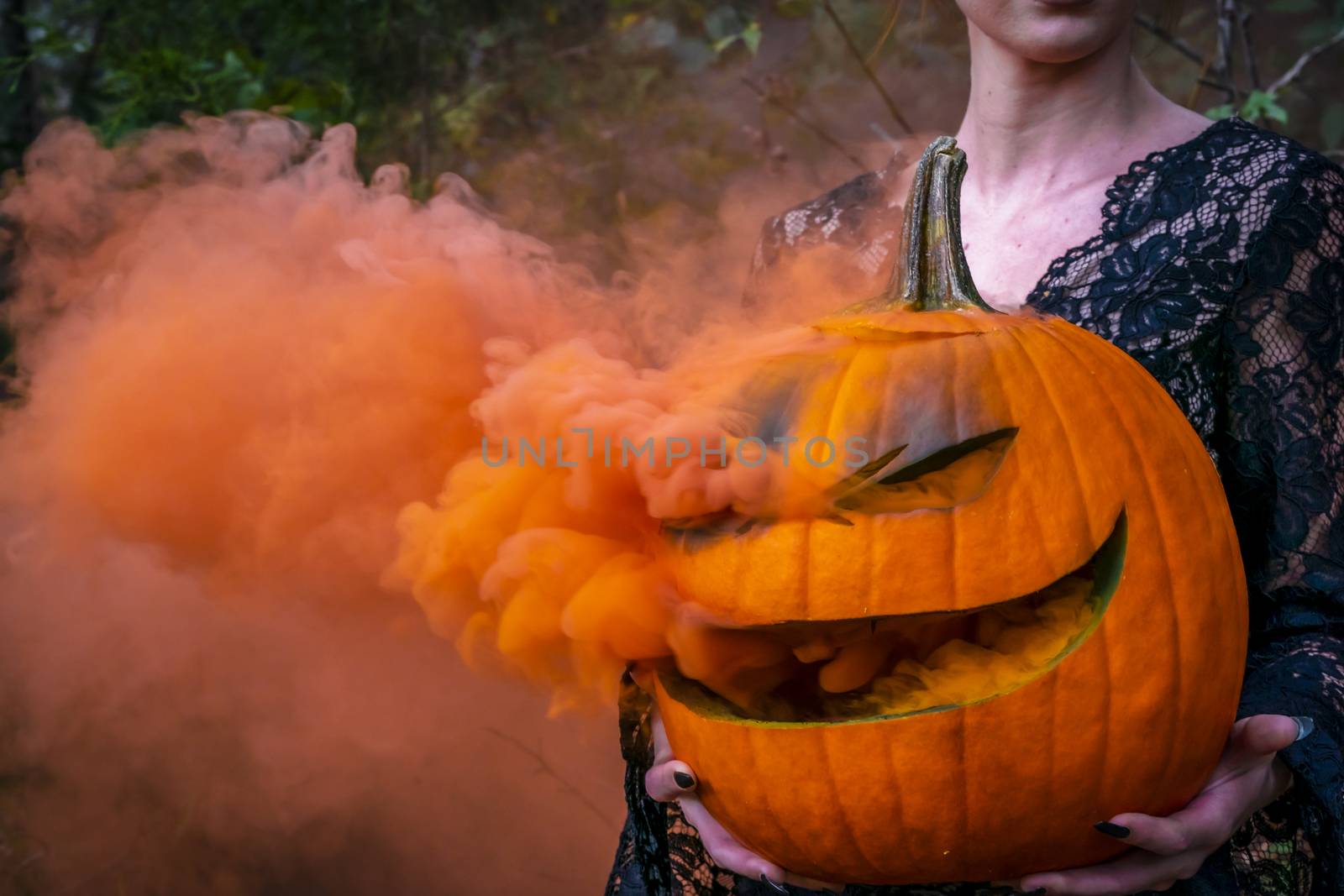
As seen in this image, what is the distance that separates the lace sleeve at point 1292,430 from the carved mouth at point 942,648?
0.26 meters

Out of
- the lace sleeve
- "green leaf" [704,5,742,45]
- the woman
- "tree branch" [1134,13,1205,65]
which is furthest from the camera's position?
"green leaf" [704,5,742,45]

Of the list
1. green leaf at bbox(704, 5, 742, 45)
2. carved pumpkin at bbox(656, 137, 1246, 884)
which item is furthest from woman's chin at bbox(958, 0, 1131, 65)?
green leaf at bbox(704, 5, 742, 45)

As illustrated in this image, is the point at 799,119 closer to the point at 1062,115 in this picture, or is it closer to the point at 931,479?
the point at 1062,115

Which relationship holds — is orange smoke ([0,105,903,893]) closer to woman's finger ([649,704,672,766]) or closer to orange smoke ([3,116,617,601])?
orange smoke ([3,116,617,601])

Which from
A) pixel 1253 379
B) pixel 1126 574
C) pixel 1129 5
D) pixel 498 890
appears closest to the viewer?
pixel 1126 574

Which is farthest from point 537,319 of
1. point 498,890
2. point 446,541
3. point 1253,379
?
point 498,890

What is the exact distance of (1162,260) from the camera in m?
1.16

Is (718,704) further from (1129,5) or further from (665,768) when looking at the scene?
(1129,5)

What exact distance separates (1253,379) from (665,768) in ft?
2.14

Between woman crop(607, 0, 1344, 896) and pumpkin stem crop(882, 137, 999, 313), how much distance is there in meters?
0.27

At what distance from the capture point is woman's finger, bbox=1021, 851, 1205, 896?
0.89 m

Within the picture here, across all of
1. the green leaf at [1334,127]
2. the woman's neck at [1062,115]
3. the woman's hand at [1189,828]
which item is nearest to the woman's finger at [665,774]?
the woman's hand at [1189,828]

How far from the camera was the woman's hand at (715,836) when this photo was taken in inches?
38.3

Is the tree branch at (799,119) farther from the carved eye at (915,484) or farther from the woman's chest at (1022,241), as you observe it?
the carved eye at (915,484)
